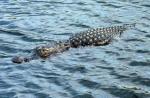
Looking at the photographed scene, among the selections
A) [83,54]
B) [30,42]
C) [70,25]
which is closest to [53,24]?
[70,25]

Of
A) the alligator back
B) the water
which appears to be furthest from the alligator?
the water

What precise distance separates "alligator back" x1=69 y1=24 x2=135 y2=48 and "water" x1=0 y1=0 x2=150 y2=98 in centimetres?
38

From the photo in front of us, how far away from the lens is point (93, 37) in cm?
1585

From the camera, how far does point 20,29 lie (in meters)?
17.1

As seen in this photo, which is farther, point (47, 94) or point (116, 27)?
point (116, 27)

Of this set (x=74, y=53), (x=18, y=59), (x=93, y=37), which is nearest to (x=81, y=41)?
(x=93, y=37)

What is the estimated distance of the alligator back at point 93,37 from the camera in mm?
15667

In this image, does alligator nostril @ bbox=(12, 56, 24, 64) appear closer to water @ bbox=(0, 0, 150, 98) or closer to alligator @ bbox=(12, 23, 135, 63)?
alligator @ bbox=(12, 23, 135, 63)

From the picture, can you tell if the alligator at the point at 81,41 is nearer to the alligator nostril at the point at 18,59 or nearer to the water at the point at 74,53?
the alligator nostril at the point at 18,59

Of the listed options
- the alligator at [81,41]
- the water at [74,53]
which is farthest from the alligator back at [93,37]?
the water at [74,53]

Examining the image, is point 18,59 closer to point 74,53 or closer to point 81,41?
point 74,53

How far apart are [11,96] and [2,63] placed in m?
2.39

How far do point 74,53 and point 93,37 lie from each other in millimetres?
1333

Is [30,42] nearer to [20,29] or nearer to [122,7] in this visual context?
[20,29]
